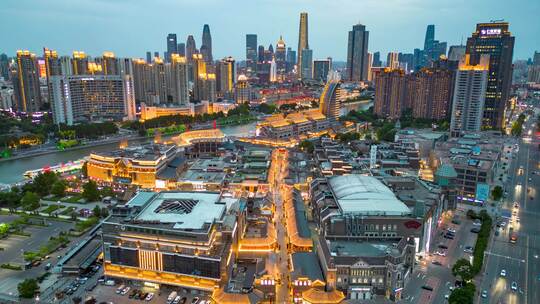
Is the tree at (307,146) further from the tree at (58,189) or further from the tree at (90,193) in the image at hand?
→ the tree at (58,189)

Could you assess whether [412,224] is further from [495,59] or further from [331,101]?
[331,101]

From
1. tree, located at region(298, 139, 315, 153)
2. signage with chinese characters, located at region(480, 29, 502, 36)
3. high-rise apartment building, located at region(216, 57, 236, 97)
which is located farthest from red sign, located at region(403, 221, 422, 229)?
high-rise apartment building, located at region(216, 57, 236, 97)

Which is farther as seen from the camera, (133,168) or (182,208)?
(133,168)

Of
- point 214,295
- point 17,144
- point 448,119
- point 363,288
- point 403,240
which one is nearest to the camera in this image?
point 214,295

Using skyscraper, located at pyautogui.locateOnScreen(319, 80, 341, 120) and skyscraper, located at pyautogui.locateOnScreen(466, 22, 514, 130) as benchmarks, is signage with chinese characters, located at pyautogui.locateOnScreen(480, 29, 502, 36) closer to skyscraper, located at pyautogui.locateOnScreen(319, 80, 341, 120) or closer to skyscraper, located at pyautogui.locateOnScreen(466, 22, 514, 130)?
skyscraper, located at pyautogui.locateOnScreen(466, 22, 514, 130)

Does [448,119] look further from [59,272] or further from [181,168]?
[59,272]

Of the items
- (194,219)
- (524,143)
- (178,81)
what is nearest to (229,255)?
(194,219)

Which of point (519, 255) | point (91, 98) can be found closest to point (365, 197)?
point (519, 255)

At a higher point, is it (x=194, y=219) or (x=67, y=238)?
(x=194, y=219)
